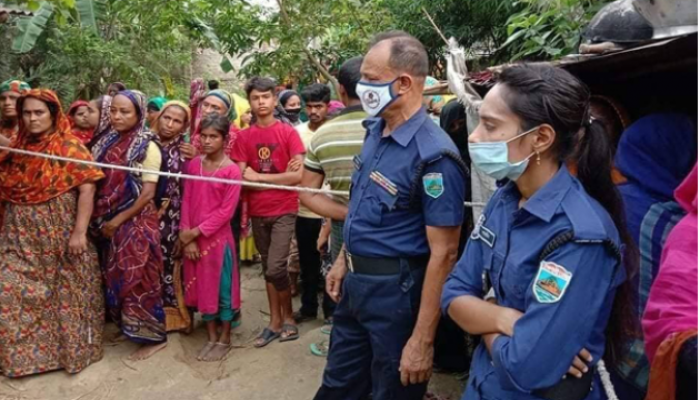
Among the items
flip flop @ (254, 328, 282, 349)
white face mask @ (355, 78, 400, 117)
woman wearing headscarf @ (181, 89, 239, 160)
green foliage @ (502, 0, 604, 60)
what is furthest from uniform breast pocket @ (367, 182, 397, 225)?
woman wearing headscarf @ (181, 89, 239, 160)

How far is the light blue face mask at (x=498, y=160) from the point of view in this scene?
5.25 ft

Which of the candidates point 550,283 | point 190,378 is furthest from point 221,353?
point 550,283

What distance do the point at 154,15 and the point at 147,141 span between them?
4723 mm

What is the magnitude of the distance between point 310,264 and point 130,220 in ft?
4.28

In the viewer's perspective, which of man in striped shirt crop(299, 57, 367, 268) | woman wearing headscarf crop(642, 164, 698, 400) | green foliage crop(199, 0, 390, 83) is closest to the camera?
woman wearing headscarf crop(642, 164, 698, 400)

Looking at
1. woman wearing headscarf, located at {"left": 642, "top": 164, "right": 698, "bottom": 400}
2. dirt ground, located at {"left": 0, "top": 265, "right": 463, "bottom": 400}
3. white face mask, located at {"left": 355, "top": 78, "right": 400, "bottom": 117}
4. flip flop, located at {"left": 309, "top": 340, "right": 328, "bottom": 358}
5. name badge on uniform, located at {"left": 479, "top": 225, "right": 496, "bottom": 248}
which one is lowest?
dirt ground, located at {"left": 0, "top": 265, "right": 463, "bottom": 400}

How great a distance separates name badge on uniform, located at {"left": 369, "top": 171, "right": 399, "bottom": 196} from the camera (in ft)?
7.34

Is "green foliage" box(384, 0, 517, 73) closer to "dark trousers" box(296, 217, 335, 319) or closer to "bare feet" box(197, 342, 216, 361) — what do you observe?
"dark trousers" box(296, 217, 335, 319)

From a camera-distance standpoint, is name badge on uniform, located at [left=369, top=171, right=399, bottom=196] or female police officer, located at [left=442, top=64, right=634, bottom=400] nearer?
female police officer, located at [left=442, top=64, right=634, bottom=400]

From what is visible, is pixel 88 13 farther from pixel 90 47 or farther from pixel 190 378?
pixel 190 378

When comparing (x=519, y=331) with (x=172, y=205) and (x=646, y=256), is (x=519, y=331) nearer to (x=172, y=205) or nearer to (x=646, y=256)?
(x=646, y=256)

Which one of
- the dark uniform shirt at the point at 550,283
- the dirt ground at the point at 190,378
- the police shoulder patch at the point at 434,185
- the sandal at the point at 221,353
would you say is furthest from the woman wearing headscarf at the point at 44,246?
the dark uniform shirt at the point at 550,283

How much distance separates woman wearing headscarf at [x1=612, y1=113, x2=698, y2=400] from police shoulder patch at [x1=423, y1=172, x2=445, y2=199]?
58 centimetres

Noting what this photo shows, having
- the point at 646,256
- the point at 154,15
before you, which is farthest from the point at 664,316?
the point at 154,15
